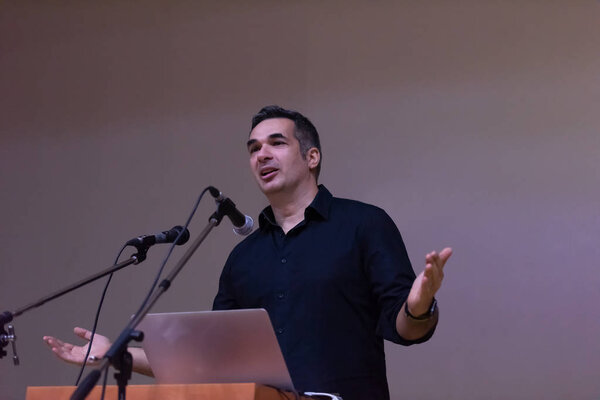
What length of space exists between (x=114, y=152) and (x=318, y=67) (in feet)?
4.07

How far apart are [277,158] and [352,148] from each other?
120cm

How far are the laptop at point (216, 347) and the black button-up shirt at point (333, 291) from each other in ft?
1.52

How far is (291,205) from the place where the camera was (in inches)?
113

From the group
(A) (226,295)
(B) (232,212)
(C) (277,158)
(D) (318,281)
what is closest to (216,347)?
(B) (232,212)

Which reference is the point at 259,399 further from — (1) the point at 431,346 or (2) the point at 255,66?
(2) the point at 255,66

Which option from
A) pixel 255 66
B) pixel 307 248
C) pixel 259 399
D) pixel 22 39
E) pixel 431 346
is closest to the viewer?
pixel 259 399

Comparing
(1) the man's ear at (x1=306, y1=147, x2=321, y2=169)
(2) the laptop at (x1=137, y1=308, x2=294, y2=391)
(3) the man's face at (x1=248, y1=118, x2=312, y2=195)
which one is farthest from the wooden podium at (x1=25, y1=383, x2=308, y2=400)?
(1) the man's ear at (x1=306, y1=147, x2=321, y2=169)

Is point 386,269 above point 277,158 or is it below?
below

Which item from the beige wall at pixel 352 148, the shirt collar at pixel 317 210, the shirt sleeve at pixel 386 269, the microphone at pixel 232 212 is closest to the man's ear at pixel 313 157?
the shirt collar at pixel 317 210

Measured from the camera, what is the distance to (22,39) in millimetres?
4711

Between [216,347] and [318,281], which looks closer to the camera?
[216,347]

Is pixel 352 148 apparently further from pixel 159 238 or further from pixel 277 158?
pixel 159 238

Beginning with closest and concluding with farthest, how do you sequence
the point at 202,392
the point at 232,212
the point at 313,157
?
the point at 202,392 < the point at 232,212 < the point at 313,157

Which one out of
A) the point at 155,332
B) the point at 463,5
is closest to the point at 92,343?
the point at 155,332
